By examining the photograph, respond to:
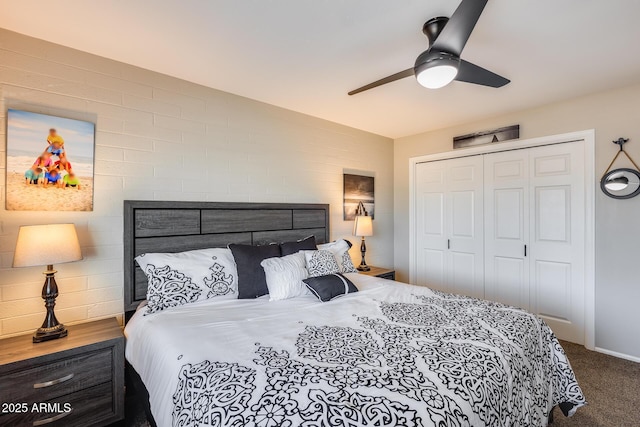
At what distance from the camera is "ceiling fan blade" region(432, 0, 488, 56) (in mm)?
1337

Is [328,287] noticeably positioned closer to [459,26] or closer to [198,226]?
[198,226]

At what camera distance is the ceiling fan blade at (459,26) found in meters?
1.34

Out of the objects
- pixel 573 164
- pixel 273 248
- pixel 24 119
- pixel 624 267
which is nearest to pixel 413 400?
pixel 273 248

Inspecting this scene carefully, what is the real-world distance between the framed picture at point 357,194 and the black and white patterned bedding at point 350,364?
1913 millimetres

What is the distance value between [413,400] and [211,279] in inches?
64.4

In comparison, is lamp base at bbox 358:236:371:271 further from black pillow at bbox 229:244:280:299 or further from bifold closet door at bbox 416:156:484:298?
black pillow at bbox 229:244:280:299

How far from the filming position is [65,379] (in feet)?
5.49

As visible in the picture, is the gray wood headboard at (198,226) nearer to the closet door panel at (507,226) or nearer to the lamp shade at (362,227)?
the lamp shade at (362,227)

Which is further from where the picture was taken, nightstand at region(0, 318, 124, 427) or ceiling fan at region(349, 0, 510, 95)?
nightstand at region(0, 318, 124, 427)

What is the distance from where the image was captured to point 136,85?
2.34 meters

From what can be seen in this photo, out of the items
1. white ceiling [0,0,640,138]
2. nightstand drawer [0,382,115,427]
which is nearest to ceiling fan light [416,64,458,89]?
white ceiling [0,0,640,138]

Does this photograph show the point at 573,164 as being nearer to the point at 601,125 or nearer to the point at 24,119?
the point at 601,125

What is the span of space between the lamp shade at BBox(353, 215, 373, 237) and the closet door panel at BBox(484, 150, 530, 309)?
1.42 m

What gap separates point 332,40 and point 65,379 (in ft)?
8.42
